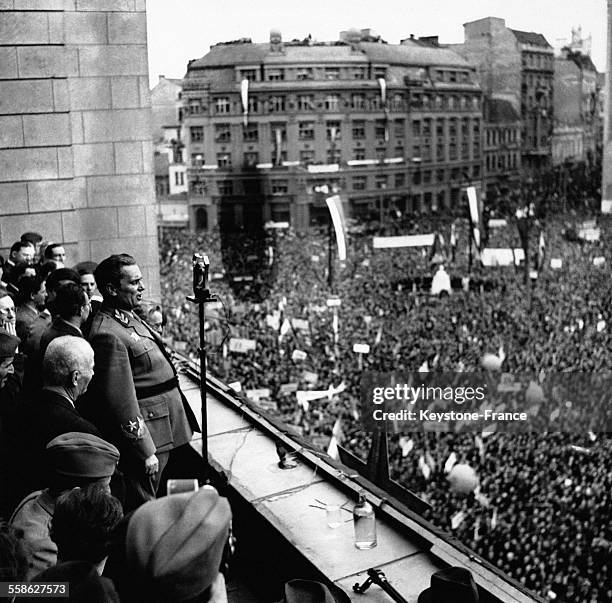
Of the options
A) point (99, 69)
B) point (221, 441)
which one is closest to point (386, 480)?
point (221, 441)

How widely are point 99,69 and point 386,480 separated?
3884 millimetres

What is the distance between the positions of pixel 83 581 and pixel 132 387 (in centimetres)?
152

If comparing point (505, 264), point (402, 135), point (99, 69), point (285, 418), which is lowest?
point (285, 418)

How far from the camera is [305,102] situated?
36.0 m

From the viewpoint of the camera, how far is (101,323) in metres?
2.99

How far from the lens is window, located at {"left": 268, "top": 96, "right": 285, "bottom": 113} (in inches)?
1416

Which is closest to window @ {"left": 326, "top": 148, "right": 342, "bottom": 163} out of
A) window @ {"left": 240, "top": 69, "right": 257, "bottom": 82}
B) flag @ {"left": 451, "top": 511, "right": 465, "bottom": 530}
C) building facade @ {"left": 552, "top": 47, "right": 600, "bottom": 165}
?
window @ {"left": 240, "top": 69, "right": 257, "bottom": 82}

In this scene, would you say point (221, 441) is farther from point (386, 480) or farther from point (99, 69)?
point (99, 69)

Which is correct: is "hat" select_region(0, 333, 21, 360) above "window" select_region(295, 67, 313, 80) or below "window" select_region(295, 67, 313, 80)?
below

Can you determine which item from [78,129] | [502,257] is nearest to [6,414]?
[78,129]

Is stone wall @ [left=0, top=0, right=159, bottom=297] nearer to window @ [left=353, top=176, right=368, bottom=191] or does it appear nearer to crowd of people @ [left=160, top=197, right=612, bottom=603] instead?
crowd of people @ [left=160, top=197, right=612, bottom=603]

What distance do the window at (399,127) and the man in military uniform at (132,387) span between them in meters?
34.1

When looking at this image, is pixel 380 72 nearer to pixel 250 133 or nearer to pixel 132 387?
pixel 250 133

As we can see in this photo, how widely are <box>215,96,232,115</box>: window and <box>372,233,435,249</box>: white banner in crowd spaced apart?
8.58m
